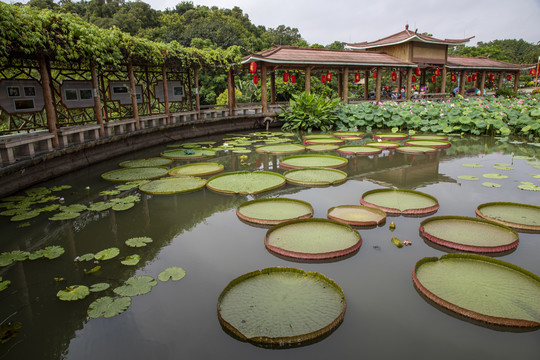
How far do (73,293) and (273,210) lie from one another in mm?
2491

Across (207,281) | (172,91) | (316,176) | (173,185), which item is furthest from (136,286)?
(172,91)

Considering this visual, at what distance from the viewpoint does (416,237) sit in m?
3.90

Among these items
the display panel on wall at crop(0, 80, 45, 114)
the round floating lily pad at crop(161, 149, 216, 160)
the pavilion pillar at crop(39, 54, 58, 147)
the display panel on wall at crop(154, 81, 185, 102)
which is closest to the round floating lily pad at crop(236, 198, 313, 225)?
the round floating lily pad at crop(161, 149, 216, 160)

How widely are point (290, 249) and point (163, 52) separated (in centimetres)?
839

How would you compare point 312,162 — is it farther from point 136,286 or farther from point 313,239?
point 136,286

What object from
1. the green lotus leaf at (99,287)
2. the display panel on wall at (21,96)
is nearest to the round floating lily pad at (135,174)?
the display panel on wall at (21,96)

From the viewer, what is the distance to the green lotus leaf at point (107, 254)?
3510 mm

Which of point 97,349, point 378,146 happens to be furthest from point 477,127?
point 97,349

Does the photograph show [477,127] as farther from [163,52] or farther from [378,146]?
[163,52]

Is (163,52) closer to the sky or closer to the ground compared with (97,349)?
closer to the sky

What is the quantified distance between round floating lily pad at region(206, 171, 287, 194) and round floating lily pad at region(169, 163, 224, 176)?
45 centimetres

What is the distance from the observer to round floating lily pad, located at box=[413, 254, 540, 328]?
247cm

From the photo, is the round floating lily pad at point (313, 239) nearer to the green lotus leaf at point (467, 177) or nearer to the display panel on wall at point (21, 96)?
the green lotus leaf at point (467, 177)

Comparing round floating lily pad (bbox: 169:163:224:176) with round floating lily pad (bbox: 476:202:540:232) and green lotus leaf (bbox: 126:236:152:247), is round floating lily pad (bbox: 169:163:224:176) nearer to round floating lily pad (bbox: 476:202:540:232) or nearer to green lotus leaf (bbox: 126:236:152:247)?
green lotus leaf (bbox: 126:236:152:247)
